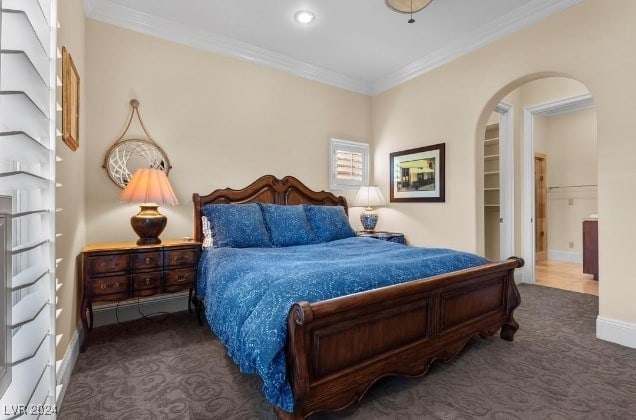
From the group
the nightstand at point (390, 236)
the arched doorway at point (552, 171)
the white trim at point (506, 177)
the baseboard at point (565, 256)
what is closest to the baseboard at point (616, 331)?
the arched doorway at point (552, 171)

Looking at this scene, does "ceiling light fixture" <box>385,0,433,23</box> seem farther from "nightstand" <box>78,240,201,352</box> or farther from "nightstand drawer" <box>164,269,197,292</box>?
"nightstand drawer" <box>164,269,197,292</box>

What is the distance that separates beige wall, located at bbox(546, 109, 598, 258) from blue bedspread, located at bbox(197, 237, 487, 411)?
4.84 metres

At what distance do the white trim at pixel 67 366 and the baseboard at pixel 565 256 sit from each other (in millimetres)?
7323

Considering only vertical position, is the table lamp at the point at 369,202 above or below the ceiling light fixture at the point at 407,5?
below

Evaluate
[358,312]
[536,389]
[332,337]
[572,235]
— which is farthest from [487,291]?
[572,235]

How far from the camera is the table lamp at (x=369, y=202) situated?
433 cm

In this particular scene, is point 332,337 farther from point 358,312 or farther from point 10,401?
point 10,401

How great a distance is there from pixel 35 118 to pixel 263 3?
8.97ft

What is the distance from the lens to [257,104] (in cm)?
384

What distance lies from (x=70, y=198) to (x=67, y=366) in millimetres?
1071

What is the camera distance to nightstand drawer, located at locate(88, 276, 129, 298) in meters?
2.46

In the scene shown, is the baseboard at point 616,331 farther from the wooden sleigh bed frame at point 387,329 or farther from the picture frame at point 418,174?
the picture frame at point 418,174

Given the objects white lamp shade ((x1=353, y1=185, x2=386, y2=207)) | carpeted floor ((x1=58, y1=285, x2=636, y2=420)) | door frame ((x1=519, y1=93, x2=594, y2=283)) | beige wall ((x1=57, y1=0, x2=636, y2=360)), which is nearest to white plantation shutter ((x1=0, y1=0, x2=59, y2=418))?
carpeted floor ((x1=58, y1=285, x2=636, y2=420))

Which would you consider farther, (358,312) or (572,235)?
(572,235)
